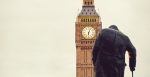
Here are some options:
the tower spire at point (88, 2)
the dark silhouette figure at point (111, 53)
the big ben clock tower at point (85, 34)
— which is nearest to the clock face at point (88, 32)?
the big ben clock tower at point (85, 34)

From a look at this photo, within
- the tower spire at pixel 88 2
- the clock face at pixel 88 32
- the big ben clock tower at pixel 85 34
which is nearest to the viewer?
the clock face at pixel 88 32

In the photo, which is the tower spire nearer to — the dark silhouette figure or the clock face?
the clock face

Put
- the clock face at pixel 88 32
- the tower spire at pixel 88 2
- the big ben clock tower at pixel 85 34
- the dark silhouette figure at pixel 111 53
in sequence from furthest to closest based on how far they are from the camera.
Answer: the tower spire at pixel 88 2 < the big ben clock tower at pixel 85 34 < the clock face at pixel 88 32 < the dark silhouette figure at pixel 111 53

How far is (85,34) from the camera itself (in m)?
113

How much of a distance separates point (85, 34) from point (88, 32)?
0.53 meters

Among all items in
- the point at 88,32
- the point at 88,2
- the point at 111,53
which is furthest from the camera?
the point at 88,2

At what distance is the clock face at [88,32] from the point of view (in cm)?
11212

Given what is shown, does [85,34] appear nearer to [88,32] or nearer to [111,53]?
[88,32]

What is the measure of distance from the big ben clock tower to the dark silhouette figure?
9139 cm

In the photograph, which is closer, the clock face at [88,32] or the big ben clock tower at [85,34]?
the clock face at [88,32]

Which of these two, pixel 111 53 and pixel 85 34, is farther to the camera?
pixel 85 34

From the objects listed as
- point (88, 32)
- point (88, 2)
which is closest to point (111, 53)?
point (88, 32)

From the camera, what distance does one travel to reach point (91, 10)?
373 feet

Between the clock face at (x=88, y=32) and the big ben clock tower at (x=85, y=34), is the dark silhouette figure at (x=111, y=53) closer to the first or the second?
the big ben clock tower at (x=85, y=34)
